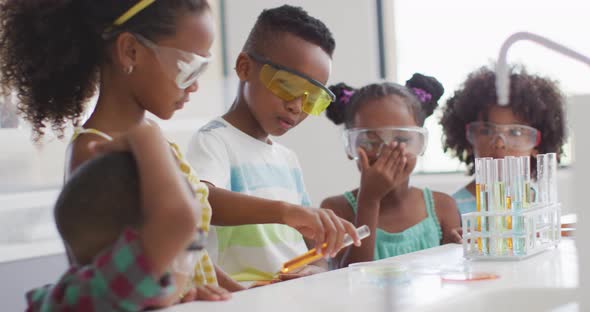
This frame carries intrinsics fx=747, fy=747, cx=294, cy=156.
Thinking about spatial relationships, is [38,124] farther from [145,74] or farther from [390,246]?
[390,246]

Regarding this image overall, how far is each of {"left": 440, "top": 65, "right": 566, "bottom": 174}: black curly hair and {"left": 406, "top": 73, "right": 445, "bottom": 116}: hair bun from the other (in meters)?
0.21

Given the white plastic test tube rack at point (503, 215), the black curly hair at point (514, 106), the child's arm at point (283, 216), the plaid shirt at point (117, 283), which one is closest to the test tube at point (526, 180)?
the white plastic test tube rack at point (503, 215)

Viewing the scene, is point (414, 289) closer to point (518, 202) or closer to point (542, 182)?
point (518, 202)

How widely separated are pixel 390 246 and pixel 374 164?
0.22 metres

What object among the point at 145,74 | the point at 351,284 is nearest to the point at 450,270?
the point at 351,284

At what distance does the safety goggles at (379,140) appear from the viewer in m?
1.73

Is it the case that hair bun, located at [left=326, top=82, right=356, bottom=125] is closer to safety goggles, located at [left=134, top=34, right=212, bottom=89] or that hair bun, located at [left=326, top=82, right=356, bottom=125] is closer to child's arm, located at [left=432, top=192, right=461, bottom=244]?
child's arm, located at [left=432, top=192, right=461, bottom=244]

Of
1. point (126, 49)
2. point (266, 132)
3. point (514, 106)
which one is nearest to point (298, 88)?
point (266, 132)

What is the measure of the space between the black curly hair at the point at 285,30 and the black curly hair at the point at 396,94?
279mm

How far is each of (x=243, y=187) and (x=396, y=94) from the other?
603 millimetres

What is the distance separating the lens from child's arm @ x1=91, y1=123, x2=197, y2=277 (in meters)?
0.60

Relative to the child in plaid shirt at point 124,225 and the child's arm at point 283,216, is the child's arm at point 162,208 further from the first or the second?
the child's arm at point 283,216

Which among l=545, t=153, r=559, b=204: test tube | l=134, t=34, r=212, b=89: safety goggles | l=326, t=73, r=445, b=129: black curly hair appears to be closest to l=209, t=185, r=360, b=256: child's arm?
l=134, t=34, r=212, b=89: safety goggles

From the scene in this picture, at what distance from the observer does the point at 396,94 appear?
1.97 m
